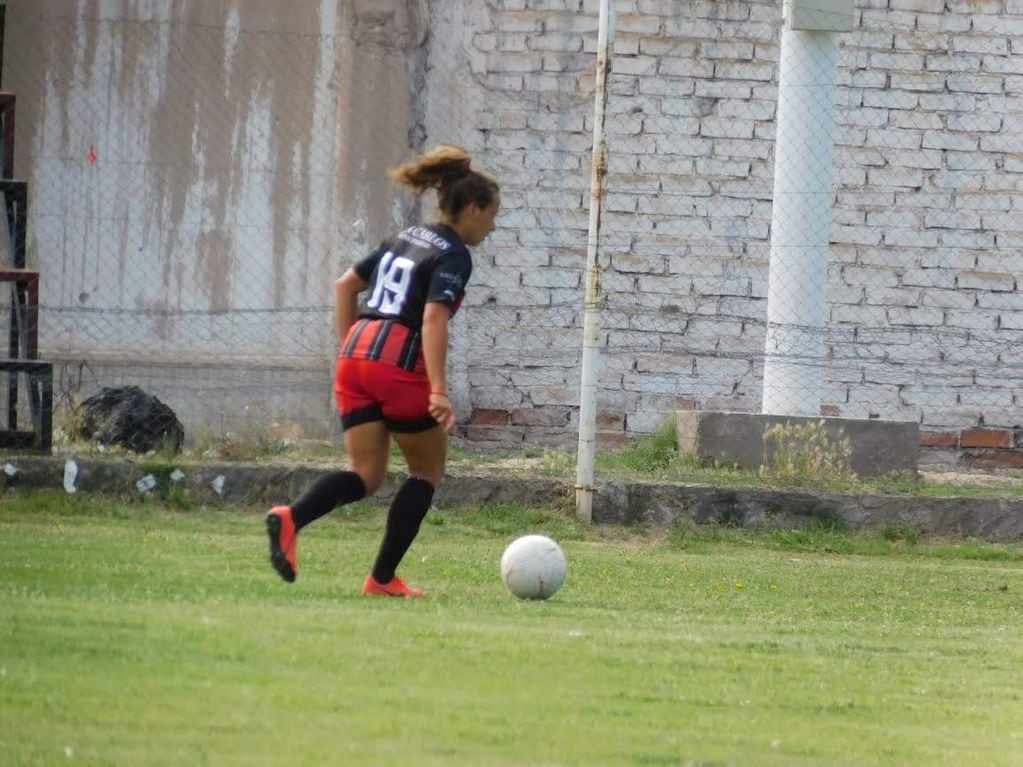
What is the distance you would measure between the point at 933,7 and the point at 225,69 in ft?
18.6

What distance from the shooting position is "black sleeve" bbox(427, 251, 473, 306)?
6949 millimetres

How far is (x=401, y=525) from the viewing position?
7.19m

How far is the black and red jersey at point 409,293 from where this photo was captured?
7027mm

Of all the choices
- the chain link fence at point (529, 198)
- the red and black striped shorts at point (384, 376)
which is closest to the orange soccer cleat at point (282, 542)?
the red and black striped shorts at point (384, 376)

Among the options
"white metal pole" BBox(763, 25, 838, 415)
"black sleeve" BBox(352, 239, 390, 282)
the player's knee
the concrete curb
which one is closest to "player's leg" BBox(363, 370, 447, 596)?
the player's knee

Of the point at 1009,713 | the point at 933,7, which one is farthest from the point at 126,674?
the point at 933,7

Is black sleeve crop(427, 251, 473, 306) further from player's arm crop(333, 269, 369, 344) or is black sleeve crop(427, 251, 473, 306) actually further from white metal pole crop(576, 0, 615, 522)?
white metal pole crop(576, 0, 615, 522)

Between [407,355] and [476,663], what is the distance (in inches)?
77.7

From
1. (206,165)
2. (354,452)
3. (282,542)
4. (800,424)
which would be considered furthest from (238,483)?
(282,542)

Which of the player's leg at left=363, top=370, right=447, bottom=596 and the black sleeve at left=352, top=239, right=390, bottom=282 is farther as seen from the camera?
the black sleeve at left=352, top=239, right=390, bottom=282

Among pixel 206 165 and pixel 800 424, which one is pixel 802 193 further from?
pixel 206 165

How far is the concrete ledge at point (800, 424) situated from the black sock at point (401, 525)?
512 cm

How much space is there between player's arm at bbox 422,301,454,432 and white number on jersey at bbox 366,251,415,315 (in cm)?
19

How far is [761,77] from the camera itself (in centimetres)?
1478
